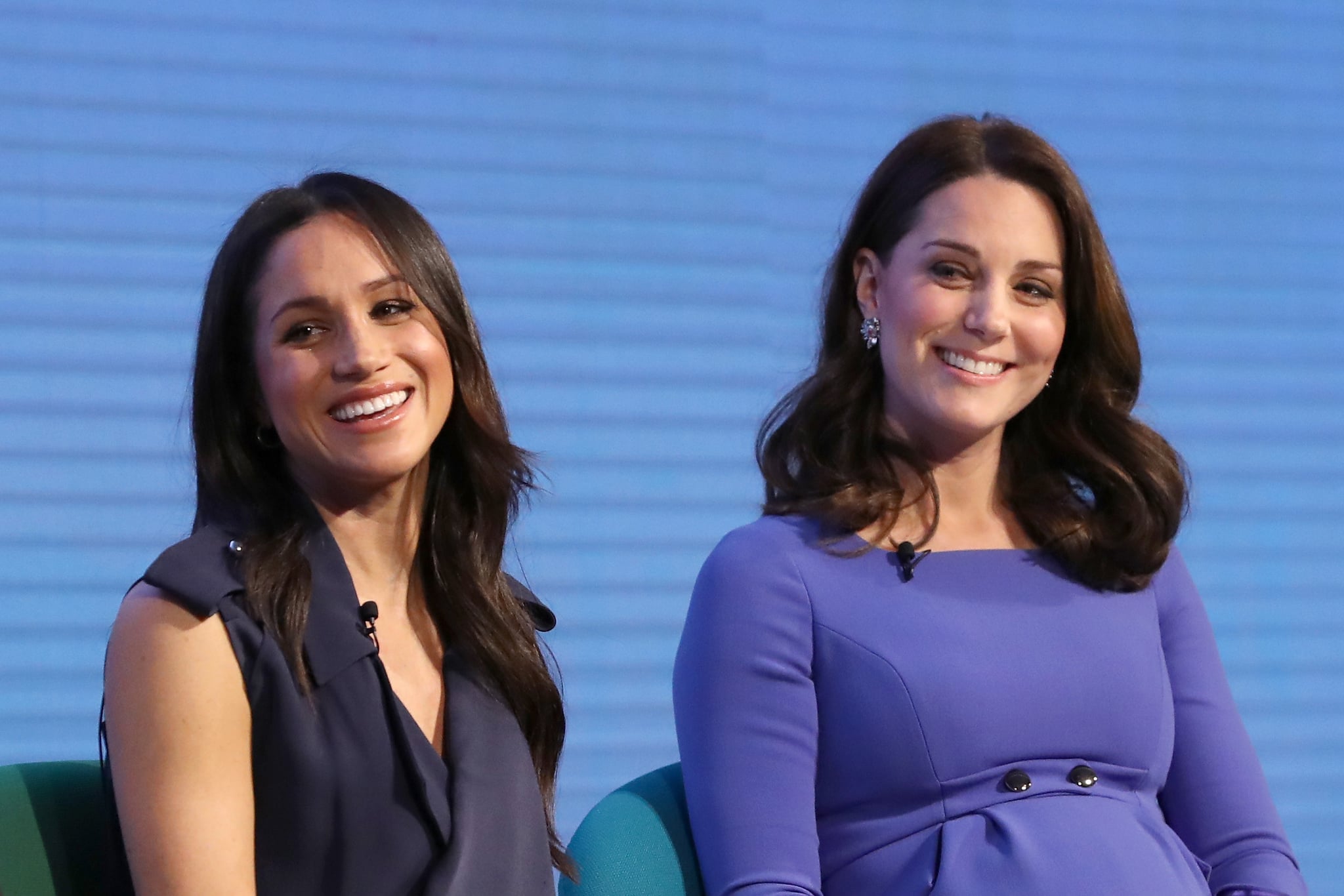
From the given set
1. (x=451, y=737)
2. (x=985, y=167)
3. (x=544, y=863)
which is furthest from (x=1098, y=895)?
(x=985, y=167)

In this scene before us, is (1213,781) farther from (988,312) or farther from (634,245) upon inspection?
(634,245)

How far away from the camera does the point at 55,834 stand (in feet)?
5.93

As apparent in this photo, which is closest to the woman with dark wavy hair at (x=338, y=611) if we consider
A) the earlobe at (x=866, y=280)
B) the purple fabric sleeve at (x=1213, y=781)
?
the earlobe at (x=866, y=280)

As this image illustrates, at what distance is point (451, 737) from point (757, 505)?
25.1 inches

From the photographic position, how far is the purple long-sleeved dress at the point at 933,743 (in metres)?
2.04

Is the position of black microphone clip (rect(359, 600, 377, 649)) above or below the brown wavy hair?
below

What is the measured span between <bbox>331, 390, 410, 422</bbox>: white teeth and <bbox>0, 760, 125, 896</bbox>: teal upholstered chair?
0.49 meters

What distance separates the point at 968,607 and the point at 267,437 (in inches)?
36.5

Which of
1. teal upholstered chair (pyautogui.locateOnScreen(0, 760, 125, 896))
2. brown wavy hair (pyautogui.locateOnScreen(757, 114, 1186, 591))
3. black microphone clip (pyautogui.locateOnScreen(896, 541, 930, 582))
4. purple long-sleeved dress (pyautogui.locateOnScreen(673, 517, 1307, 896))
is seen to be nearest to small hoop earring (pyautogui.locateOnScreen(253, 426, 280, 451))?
teal upholstered chair (pyautogui.locateOnScreen(0, 760, 125, 896))

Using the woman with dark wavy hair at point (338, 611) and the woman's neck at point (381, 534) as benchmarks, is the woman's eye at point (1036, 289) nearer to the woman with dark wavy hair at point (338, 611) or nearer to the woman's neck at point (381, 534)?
the woman with dark wavy hair at point (338, 611)

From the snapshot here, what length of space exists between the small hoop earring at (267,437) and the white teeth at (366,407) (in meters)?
0.10

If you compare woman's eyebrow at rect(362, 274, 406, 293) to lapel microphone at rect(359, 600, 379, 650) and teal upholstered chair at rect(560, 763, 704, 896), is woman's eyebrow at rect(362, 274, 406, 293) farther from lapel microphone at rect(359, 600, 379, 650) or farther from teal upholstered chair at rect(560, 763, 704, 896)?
teal upholstered chair at rect(560, 763, 704, 896)

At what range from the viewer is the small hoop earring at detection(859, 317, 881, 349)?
7.64 feet

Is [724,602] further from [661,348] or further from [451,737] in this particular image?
[661,348]
